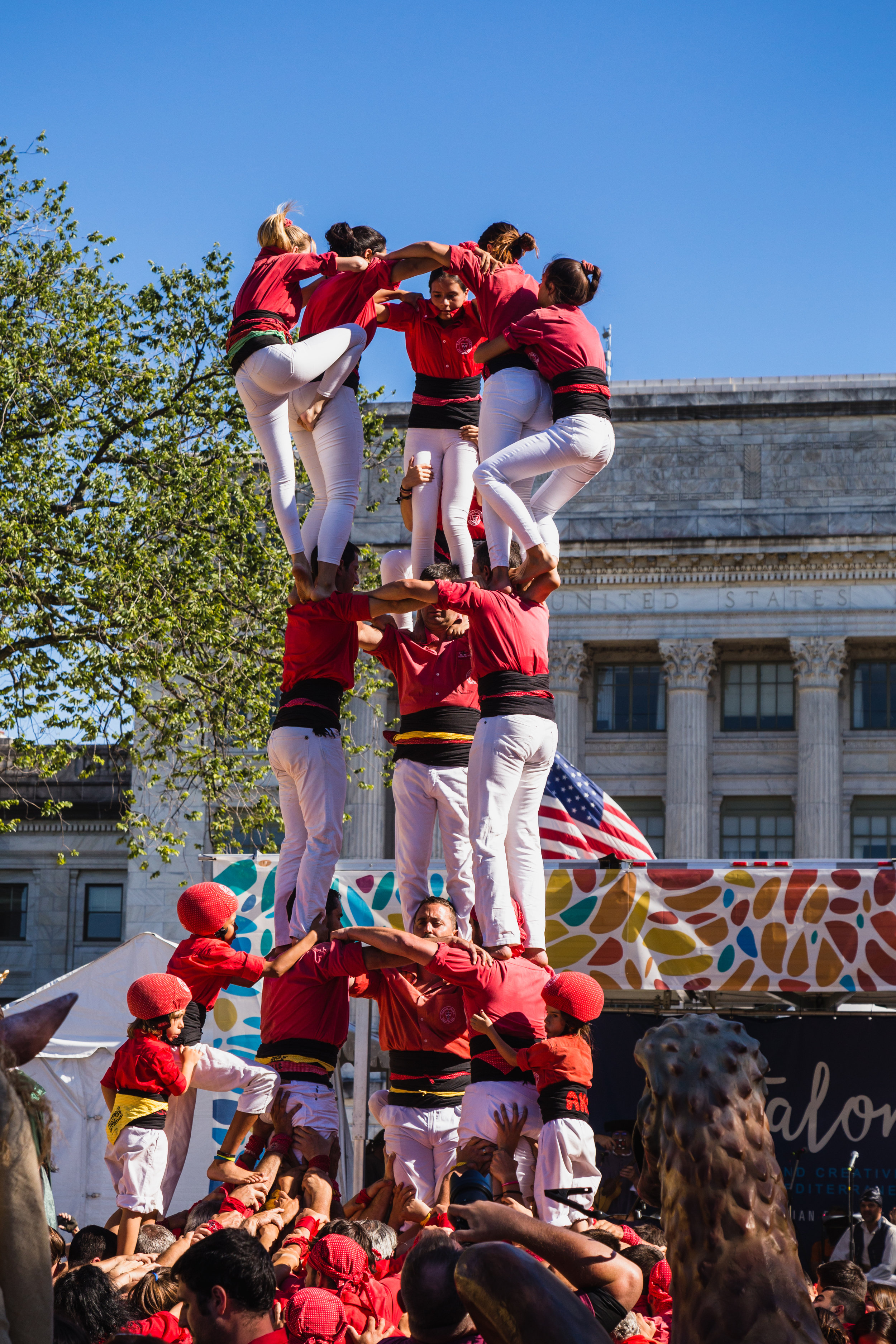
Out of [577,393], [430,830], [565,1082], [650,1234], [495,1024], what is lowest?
[650,1234]

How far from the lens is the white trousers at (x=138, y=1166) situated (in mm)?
9078

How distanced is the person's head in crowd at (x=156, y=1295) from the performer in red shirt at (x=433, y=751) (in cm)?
512

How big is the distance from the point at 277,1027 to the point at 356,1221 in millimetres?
2571

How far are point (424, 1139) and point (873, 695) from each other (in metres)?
44.3

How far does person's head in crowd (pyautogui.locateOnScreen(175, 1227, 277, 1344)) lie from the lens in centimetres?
424

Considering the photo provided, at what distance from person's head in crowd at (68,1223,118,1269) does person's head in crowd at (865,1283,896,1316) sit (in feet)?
12.1

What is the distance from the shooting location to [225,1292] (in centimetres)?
425

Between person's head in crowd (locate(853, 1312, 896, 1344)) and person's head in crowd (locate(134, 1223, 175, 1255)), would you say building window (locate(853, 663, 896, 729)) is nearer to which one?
person's head in crowd (locate(134, 1223, 175, 1255))

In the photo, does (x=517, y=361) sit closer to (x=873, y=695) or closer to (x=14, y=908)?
(x=873, y=695)

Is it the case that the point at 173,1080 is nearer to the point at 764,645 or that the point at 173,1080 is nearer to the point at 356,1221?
the point at 356,1221

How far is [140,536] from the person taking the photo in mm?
22484

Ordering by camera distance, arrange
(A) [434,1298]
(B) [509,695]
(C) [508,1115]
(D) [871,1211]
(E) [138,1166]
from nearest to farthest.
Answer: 1. (A) [434,1298]
2. (C) [508,1115]
3. (E) [138,1166]
4. (B) [509,695]
5. (D) [871,1211]

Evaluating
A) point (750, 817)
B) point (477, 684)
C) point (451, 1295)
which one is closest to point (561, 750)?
point (750, 817)

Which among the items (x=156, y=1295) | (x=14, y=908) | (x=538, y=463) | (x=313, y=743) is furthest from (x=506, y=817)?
(x=14, y=908)
